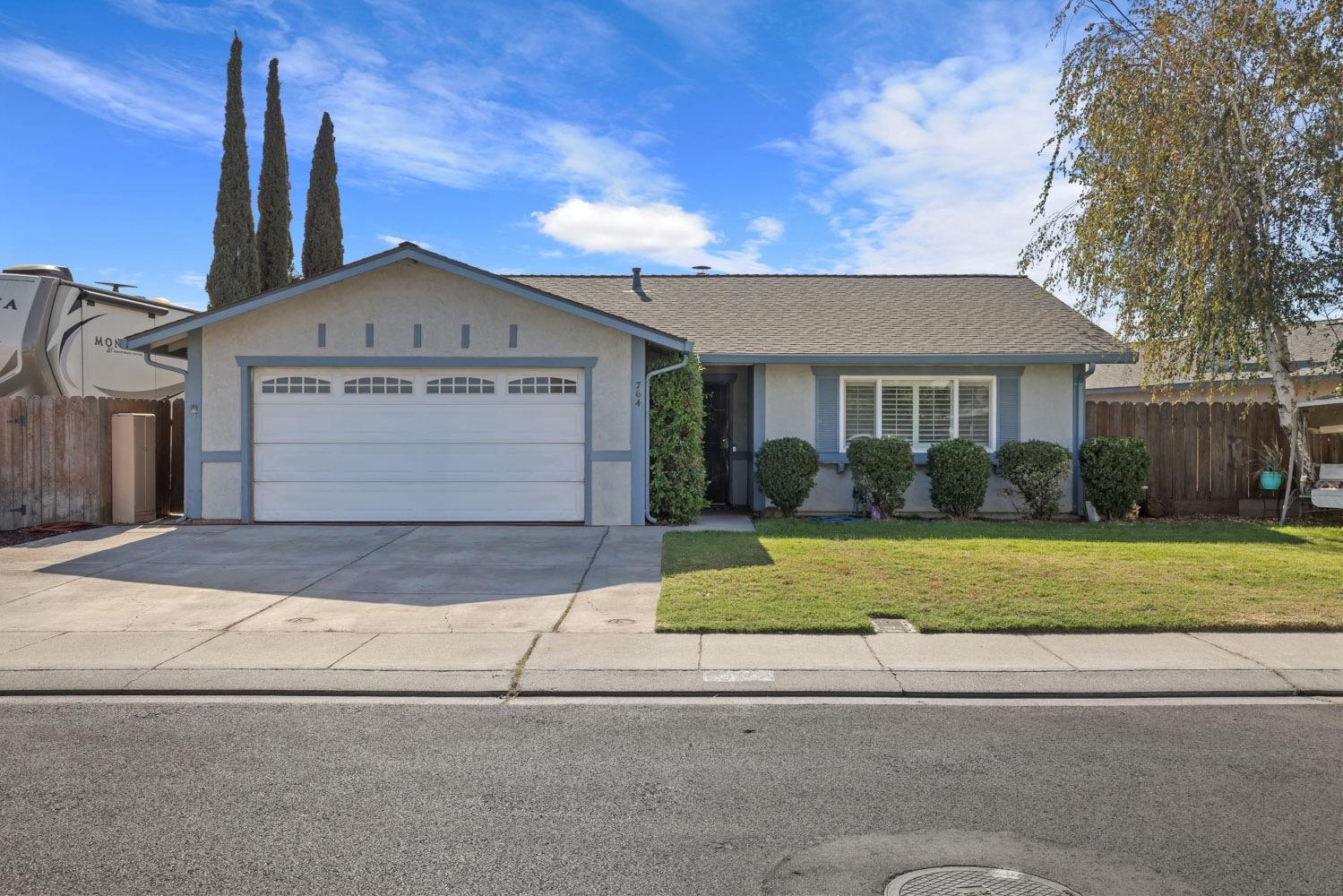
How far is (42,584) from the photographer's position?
9.52 meters

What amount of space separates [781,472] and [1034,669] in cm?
835

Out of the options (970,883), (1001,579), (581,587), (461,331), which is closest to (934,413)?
(1001,579)

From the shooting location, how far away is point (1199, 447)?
15.8m

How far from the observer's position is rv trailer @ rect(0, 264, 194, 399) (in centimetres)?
1446

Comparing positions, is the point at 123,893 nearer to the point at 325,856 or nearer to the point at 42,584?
the point at 325,856

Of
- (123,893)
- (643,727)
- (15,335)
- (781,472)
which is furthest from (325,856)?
(15,335)

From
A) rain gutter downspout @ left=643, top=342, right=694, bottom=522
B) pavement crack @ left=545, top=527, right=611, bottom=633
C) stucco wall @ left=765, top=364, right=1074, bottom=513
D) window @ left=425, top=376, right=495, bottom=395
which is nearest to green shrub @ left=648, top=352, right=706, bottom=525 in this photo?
rain gutter downspout @ left=643, top=342, right=694, bottom=522

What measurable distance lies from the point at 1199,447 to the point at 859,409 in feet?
18.7

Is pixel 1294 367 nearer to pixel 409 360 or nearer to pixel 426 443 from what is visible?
pixel 426 443

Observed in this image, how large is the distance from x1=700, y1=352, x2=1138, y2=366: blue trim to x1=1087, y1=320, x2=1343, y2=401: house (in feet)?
1.93

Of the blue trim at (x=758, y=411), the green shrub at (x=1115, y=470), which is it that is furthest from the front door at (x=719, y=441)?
the green shrub at (x=1115, y=470)

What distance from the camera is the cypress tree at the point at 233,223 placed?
24016 mm

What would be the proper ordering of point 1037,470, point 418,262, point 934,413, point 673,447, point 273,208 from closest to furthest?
1. point 418,262
2. point 673,447
3. point 1037,470
4. point 934,413
5. point 273,208

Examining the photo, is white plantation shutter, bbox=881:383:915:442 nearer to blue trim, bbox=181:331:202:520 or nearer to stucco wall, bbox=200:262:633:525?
stucco wall, bbox=200:262:633:525
